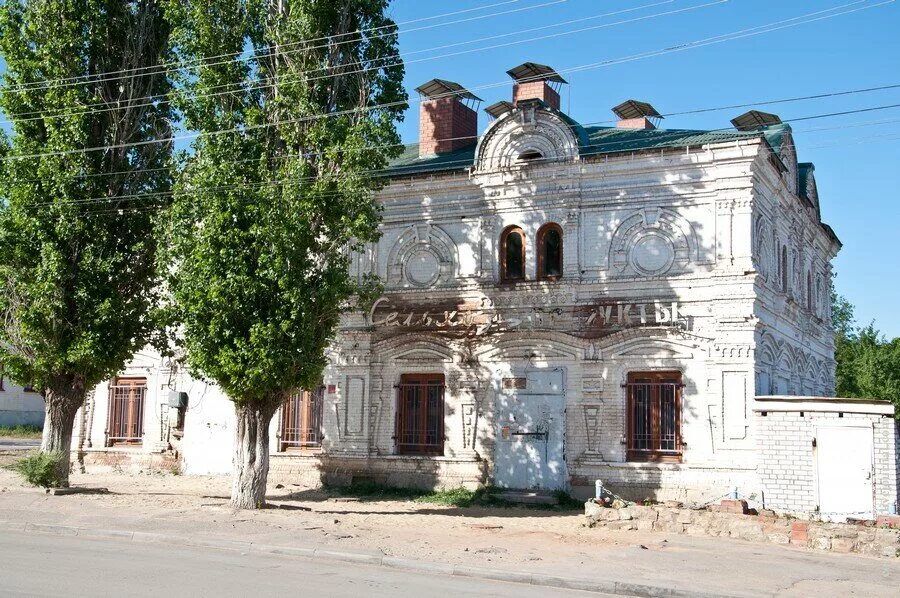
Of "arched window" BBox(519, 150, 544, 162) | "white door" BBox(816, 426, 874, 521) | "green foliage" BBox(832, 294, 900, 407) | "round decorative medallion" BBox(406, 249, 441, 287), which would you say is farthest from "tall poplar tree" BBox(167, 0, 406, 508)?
"green foliage" BBox(832, 294, 900, 407)

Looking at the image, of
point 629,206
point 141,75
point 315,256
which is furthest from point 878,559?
point 141,75

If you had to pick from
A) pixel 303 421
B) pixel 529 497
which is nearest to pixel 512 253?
pixel 529 497

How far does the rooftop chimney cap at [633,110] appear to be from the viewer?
24.2 metres

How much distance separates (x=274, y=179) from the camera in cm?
1705

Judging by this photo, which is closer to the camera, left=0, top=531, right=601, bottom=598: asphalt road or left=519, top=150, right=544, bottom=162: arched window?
left=0, top=531, right=601, bottom=598: asphalt road

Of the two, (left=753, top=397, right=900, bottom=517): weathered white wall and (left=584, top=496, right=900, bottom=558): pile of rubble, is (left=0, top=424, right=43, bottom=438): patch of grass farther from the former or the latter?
(left=753, top=397, right=900, bottom=517): weathered white wall

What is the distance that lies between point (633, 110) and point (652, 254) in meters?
7.07

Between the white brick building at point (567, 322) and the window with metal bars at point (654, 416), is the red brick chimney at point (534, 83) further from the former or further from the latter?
the window with metal bars at point (654, 416)

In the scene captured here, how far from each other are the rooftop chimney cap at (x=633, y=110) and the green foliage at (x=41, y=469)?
16.4m

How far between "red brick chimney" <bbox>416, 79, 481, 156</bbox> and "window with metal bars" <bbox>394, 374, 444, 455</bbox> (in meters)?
6.52

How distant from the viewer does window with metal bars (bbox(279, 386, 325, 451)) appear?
21.5 meters

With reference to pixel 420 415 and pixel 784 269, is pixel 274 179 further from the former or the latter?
pixel 784 269

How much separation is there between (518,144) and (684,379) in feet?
20.9

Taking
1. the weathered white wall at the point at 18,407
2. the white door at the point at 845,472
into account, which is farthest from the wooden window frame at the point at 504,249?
the weathered white wall at the point at 18,407
